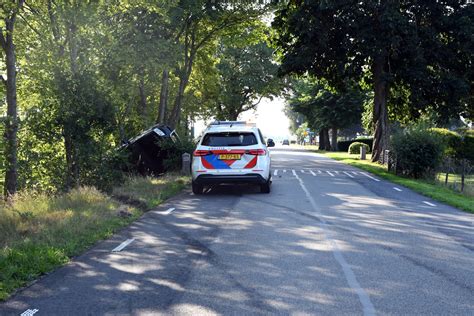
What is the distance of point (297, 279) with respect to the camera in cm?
547

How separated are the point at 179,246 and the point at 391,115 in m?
28.0

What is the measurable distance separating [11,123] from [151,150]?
6.30 m

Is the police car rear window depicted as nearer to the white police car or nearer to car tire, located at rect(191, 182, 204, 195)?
the white police car

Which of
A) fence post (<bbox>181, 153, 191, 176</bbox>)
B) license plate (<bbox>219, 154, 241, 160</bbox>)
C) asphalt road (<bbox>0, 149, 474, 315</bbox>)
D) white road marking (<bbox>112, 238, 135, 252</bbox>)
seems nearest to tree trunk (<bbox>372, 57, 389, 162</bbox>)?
fence post (<bbox>181, 153, 191, 176</bbox>)

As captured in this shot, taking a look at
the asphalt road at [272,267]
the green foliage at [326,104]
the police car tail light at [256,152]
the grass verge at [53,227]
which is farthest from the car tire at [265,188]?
the green foliage at [326,104]

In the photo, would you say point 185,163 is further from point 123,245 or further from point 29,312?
point 29,312

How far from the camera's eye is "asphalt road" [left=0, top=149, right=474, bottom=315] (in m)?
4.65

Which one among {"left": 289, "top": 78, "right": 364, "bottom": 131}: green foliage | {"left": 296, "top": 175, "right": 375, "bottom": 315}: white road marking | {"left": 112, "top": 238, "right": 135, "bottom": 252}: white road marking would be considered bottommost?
{"left": 112, "top": 238, "right": 135, "bottom": 252}: white road marking

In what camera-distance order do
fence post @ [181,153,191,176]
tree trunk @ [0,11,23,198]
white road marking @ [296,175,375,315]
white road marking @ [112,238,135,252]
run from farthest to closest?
1. fence post @ [181,153,191,176]
2. tree trunk @ [0,11,23,198]
3. white road marking @ [112,238,135,252]
4. white road marking @ [296,175,375,315]

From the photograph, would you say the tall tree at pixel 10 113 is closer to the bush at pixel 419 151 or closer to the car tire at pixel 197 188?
the car tire at pixel 197 188

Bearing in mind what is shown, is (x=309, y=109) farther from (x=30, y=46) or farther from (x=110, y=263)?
(x=110, y=263)

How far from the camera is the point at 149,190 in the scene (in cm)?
1357

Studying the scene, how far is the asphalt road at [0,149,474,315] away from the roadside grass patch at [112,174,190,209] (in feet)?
3.42

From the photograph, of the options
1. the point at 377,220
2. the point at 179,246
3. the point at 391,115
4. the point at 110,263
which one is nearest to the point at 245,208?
the point at 377,220
